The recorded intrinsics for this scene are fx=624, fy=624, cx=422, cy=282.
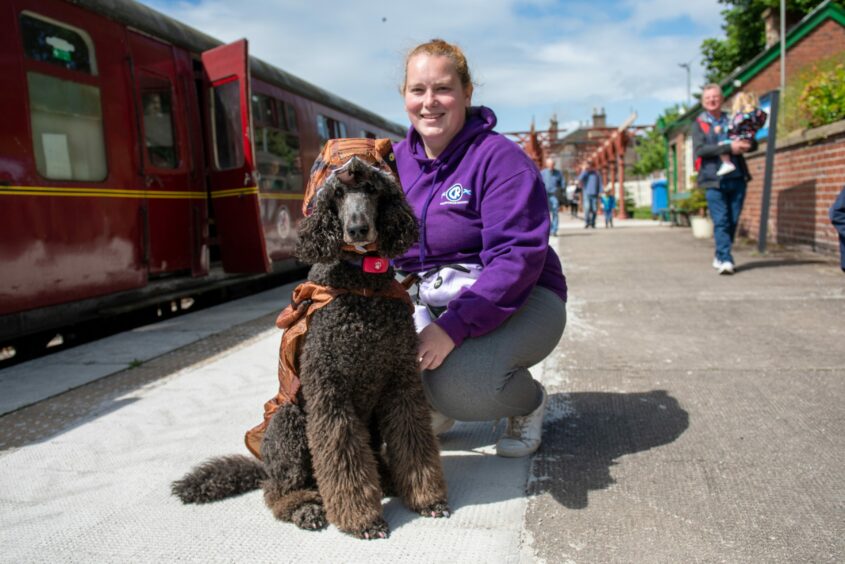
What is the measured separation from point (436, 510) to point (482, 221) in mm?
1177

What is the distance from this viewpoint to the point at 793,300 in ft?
18.4

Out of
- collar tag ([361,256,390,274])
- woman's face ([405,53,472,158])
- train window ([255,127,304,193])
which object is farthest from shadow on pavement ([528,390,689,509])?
train window ([255,127,304,193])

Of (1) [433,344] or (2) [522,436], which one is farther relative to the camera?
(2) [522,436]

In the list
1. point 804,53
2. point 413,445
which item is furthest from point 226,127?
point 804,53

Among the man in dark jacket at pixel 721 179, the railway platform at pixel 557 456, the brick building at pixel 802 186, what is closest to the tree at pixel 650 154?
the brick building at pixel 802 186

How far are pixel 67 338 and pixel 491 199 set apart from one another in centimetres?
530

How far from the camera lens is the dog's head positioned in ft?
6.62

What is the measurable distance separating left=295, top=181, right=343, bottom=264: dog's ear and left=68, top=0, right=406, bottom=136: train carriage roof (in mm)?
4839

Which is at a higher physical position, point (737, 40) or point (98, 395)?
point (737, 40)

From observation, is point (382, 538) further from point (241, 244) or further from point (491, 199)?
point (241, 244)

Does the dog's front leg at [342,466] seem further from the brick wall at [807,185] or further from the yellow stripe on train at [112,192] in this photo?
the brick wall at [807,185]

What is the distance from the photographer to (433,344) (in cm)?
246

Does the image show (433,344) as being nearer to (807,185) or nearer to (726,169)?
(726,169)

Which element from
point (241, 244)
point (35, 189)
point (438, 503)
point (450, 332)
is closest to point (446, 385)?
point (450, 332)
